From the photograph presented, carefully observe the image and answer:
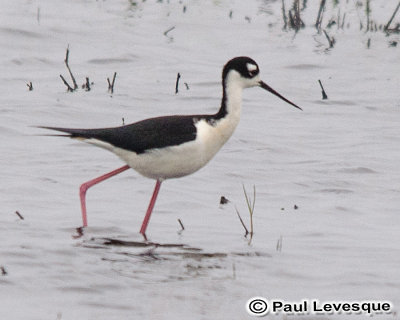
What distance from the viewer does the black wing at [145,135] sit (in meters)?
8.49

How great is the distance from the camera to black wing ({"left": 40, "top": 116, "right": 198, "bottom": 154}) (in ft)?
27.9

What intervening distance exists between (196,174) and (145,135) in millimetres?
2048

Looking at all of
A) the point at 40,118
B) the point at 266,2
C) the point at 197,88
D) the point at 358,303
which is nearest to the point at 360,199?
the point at 358,303

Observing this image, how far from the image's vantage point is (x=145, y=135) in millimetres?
8555

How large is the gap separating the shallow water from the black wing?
613 millimetres

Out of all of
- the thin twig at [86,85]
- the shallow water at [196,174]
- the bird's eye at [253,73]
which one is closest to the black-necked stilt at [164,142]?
the shallow water at [196,174]

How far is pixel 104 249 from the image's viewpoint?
7.93m

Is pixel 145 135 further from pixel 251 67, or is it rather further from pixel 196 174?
pixel 196 174

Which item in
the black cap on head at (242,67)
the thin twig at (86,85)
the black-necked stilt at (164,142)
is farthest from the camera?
the thin twig at (86,85)

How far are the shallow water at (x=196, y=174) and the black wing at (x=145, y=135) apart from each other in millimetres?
613

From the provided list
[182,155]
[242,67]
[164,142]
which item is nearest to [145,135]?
[164,142]

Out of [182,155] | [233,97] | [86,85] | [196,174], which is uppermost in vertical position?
[233,97]

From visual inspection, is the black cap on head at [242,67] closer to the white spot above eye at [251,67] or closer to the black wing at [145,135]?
the white spot above eye at [251,67]

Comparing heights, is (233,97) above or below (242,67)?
below
